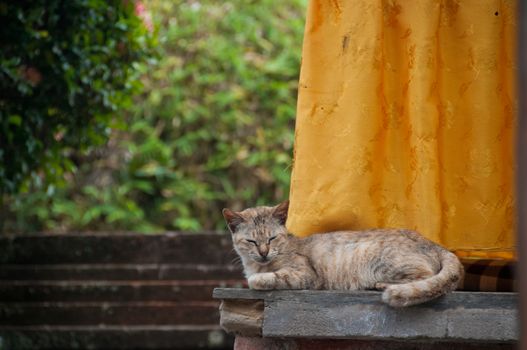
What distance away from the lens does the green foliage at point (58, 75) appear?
17.9 feet

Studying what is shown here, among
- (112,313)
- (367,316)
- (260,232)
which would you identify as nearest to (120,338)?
(112,313)

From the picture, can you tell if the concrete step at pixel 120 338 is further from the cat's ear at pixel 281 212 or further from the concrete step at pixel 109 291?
the cat's ear at pixel 281 212

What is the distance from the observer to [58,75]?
571 centimetres

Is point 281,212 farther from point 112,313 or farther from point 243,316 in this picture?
point 112,313

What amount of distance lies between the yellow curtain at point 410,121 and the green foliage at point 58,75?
7.35 feet

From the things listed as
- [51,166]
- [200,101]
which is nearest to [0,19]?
[51,166]

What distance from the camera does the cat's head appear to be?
3939 mm

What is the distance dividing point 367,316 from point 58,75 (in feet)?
10.4

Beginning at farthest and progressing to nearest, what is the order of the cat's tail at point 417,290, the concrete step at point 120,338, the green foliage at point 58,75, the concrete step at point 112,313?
the concrete step at point 112,313
the concrete step at point 120,338
the green foliage at point 58,75
the cat's tail at point 417,290

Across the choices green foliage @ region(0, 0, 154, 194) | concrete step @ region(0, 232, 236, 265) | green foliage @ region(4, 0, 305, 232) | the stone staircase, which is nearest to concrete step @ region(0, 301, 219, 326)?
the stone staircase

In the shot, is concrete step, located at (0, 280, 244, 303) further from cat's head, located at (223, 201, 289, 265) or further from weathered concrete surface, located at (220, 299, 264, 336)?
weathered concrete surface, located at (220, 299, 264, 336)

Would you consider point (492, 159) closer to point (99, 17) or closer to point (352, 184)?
point (352, 184)

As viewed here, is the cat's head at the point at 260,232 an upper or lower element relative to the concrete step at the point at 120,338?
upper

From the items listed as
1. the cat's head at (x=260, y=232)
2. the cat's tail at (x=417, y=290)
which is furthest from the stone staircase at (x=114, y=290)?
the cat's tail at (x=417, y=290)
